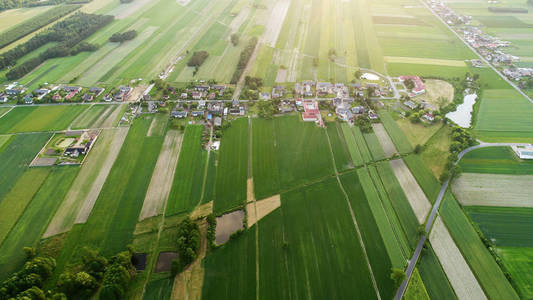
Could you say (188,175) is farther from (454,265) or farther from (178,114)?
(454,265)

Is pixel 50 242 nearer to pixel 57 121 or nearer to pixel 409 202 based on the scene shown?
pixel 57 121

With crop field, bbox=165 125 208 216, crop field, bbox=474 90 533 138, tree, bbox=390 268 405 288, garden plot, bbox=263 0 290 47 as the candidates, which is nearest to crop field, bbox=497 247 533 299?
tree, bbox=390 268 405 288

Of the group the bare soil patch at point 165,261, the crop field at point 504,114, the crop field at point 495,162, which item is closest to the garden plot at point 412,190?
the crop field at point 495,162

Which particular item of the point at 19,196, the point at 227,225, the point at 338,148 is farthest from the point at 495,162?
the point at 19,196

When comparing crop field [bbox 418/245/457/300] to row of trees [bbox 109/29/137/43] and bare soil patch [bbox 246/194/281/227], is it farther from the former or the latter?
row of trees [bbox 109/29/137/43]

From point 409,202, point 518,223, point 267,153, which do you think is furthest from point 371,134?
point 518,223
